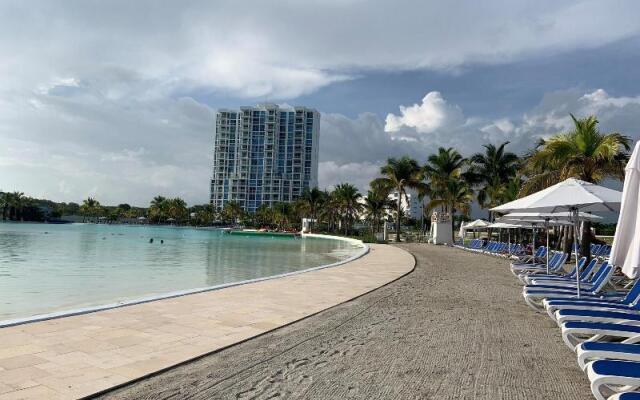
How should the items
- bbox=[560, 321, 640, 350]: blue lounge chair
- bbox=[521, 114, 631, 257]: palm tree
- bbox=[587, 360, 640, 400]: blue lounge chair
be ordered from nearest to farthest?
bbox=[587, 360, 640, 400]: blue lounge chair → bbox=[560, 321, 640, 350]: blue lounge chair → bbox=[521, 114, 631, 257]: palm tree

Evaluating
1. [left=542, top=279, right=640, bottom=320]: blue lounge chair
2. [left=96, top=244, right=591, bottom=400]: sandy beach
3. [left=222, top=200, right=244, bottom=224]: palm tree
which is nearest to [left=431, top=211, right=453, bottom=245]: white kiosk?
[left=96, top=244, right=591, bottom=400]: sandy beach

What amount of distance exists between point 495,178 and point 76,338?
3762 centimetres

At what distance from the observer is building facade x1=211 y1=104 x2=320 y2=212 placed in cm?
14275

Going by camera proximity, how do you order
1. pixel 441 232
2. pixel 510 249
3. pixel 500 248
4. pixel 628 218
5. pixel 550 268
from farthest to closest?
pixel 441 232 < pixel 500 248 < pixel 510 249 < pixel 550 268 < pixel 628 218

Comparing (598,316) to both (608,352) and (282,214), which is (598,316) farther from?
(282,214)

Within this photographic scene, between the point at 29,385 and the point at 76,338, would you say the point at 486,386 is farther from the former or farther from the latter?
the point at 76,338

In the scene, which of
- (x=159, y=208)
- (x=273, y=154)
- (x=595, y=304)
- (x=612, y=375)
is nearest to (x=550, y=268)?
(x=595, y=304)

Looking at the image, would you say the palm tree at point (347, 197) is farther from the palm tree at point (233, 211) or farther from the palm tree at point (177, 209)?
the palm tree at point (177, 209)

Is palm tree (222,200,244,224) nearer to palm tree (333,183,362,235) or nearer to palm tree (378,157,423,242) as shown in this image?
palm tree (333,183,362,235)

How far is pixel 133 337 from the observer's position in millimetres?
5414

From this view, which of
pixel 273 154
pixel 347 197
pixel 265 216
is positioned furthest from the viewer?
pixel 273 154

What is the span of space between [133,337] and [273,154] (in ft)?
455

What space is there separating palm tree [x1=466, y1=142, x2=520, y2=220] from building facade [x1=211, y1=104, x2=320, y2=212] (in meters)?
104

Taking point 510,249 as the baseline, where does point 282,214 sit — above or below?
above
